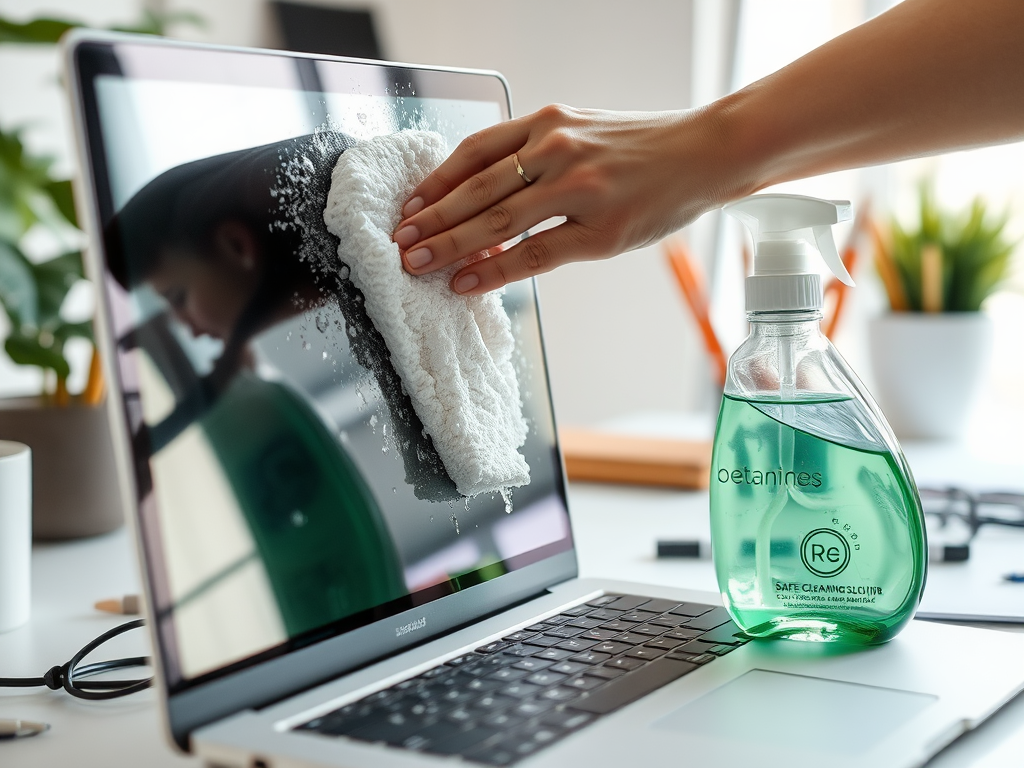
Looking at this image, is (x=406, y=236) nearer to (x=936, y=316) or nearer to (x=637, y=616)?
(x=637, y=616)

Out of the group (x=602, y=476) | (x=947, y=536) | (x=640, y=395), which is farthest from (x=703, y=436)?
(x=640, y=395)

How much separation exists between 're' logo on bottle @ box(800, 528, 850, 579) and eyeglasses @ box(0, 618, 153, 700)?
0.34 m

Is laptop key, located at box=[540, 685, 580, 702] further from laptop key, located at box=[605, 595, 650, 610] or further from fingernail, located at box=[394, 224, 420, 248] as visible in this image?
fingernail, located at box=[394, 224, 420, 248]

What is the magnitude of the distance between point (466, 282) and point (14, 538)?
0.33 metres

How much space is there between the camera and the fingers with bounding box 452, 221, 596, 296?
1.88 ft

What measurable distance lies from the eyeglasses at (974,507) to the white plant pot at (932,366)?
1.12 ft

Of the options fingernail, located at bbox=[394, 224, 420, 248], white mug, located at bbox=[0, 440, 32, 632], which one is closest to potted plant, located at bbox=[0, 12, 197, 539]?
white mug, located at bbox=[0, 440, 32, 632]

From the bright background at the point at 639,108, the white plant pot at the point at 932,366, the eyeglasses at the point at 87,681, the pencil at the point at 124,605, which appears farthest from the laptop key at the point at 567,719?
the bright background at the point at 639,108

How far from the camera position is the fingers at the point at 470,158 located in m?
0.57

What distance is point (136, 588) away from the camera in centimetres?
73

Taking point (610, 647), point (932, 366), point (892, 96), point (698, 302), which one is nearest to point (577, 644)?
point (610, 647)

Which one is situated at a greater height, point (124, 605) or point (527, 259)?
point (527, 259)

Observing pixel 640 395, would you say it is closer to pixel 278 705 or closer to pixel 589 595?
pixel 589 595

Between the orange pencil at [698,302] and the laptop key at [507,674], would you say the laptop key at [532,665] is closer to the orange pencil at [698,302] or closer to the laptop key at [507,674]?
the laptop key at [507,674]
